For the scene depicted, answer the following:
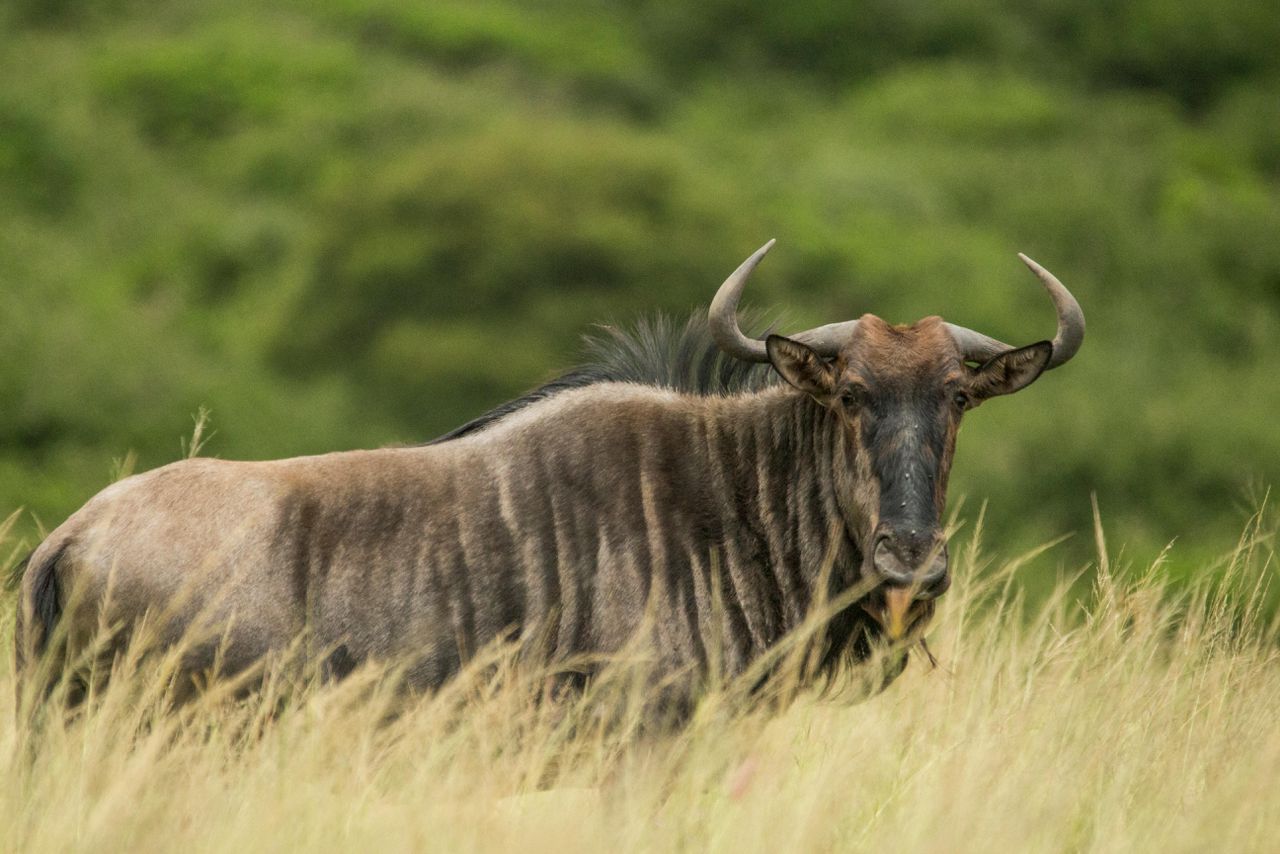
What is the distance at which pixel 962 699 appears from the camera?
19.2 ft

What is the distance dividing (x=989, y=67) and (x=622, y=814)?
2014 inches

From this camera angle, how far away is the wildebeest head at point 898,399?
4.90 m

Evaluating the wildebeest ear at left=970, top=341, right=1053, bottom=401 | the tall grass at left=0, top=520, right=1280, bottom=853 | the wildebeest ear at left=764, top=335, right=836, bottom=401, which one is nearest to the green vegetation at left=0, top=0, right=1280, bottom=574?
the tall grass at left=0, top=520, right=1280, bottom=853

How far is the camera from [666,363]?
18.9ft

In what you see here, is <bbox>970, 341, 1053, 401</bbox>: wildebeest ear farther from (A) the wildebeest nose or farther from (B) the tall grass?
(B) the tall grass

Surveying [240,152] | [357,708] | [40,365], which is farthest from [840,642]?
[240,152]

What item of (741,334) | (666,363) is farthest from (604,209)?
(741,334)

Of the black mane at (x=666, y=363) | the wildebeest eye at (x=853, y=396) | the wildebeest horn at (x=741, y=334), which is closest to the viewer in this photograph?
the wildebeest eye at (x=853, y=396)

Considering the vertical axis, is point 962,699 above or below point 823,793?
below

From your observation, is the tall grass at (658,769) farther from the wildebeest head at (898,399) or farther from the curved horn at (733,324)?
the curved horn at (733,324)

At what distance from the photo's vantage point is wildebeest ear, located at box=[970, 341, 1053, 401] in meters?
5.21

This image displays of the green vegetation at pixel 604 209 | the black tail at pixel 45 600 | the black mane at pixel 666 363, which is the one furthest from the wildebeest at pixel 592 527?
the green vegetation at pixel 604 209

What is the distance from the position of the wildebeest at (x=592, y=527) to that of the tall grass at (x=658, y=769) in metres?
0.19

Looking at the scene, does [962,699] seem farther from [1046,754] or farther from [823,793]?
[823,793]
